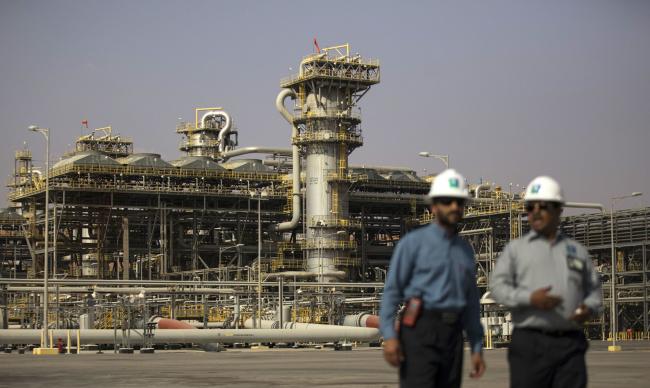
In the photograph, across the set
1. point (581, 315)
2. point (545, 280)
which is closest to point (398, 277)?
point (545, 280)

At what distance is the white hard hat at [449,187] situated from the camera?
8.85 m

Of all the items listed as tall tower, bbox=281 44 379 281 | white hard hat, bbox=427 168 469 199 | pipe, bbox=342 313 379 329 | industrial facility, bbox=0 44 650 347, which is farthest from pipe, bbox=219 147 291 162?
white hard hat, bbox=427 168 469 199

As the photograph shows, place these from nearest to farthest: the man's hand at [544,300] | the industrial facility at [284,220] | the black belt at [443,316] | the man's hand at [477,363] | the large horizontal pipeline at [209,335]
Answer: the man's hand at [544,300]
the black belt at [443,316]
the man's hand at [477,363]
the large horizontal pipeline at [209,335]
the industrial facility at [284,220]

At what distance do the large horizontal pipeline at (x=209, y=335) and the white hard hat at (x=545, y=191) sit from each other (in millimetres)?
43072

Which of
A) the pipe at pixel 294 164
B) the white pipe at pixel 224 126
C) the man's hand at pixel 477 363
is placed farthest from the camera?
the white pipe at pixel 224 126

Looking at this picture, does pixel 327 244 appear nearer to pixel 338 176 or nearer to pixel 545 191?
pixel 338 176

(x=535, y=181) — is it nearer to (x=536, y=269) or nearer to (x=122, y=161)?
(x=536, y=269)

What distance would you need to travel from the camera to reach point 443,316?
28.4ft

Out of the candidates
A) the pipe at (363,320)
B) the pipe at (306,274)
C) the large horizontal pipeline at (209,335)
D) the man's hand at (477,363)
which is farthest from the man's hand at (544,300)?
the pipe at (306,274)

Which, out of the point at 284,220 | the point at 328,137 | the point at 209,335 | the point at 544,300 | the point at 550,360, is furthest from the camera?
the point at 284,220

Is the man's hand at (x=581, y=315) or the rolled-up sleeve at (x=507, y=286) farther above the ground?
the rolled-up sleeve at (x=507, y=286)

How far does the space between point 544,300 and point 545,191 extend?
884 millimetres

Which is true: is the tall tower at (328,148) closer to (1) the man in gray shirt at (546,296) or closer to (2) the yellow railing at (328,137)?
(2) the yellow railing at (328,137)

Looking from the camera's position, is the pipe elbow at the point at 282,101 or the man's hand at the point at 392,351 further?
the pipe elbow at the point at 282,101
